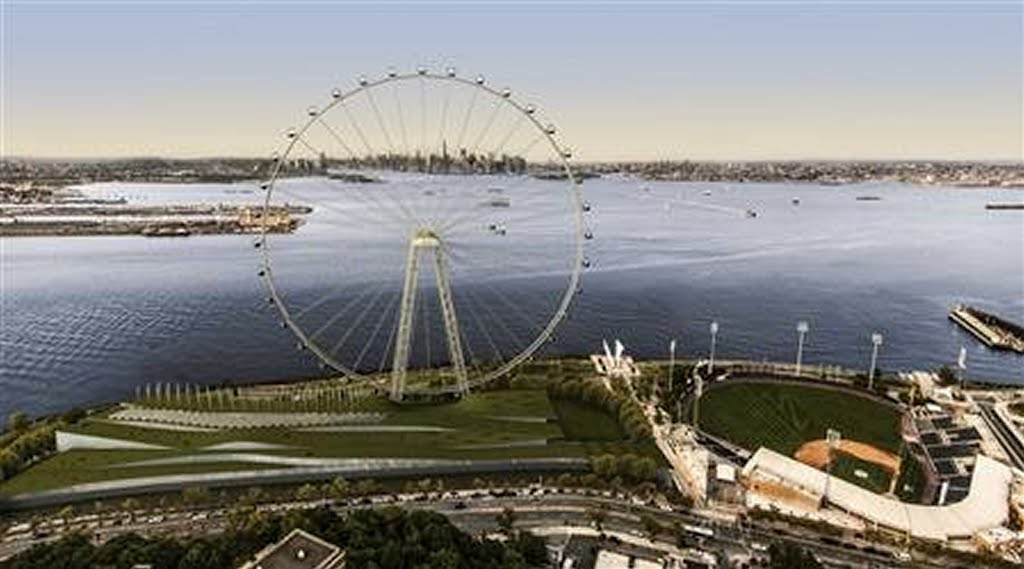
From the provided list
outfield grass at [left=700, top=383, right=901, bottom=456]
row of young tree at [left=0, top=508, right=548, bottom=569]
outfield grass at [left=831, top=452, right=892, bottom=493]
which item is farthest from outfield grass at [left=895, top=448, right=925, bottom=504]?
row of young tree at [left=0, top=508, right=548, bottom=569]

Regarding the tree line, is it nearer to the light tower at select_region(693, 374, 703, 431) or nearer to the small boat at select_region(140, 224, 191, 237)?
the light tower at select_region(693, 374, 703, 431)

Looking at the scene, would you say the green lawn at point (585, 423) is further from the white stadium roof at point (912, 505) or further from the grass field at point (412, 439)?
the white stadium roof at point (912, 505)

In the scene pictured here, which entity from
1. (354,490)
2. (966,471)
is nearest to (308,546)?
(354,490)

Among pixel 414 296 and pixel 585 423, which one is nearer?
pixel 414 296

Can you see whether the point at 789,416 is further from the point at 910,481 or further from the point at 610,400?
the point at 610,400

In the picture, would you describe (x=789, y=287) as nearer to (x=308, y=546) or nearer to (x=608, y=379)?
(x=608, y=379)

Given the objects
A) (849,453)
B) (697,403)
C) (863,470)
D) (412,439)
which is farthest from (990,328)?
(412,439)

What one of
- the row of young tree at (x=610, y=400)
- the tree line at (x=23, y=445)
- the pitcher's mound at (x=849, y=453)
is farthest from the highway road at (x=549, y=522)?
the pitcher's mound at (x=849, y=453)
